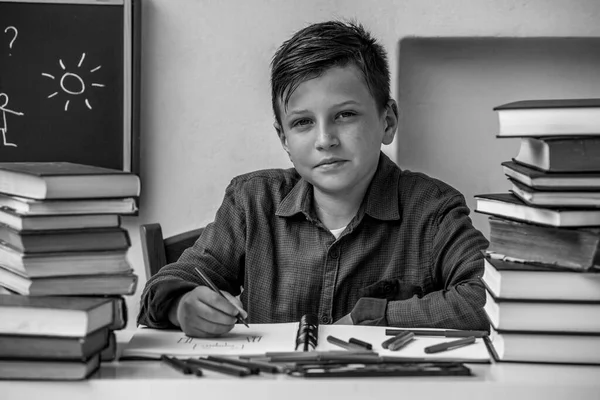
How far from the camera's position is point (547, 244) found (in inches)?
42.1

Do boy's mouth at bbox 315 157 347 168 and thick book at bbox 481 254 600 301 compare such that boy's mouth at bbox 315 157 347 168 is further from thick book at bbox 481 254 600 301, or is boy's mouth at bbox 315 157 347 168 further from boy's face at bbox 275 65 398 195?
thick book at bbox 481 254 600 301

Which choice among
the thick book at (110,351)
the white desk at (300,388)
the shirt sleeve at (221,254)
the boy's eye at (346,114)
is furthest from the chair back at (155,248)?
the white desk at (300,388)

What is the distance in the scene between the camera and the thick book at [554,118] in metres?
1.04

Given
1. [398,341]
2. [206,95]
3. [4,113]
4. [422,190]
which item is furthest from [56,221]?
[4,113]

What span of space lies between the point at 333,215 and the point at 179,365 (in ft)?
2.75

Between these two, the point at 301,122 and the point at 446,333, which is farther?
the point at 301,122

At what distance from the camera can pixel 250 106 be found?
2.69m

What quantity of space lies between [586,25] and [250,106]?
106 centimetres

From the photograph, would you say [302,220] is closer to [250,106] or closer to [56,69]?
[250,106]

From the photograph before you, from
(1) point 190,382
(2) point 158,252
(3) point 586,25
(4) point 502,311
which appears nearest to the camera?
(1) point 190,382

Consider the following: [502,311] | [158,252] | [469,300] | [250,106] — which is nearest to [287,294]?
[158,252]

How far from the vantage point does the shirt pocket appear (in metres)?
1.69

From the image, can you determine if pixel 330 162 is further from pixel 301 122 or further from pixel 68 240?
pixel 68 240

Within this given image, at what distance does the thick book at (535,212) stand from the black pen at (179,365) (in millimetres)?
465
